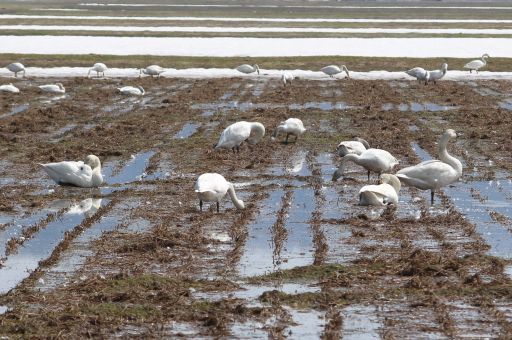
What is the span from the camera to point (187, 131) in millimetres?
25047

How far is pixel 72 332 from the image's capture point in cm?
894

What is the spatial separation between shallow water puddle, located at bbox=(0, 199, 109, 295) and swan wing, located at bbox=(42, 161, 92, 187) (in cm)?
81

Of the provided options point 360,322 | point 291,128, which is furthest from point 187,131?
point 360,322

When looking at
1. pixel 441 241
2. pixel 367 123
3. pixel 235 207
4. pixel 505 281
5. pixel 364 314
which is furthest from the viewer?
pixel 367 123

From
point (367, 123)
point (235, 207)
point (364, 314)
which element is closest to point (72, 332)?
point (364, 314)

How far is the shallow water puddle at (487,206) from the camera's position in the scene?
42.7 feet

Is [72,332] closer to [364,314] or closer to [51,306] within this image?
[51,306]

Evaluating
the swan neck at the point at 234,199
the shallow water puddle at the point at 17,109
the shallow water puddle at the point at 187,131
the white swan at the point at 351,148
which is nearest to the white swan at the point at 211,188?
the swan neck at the point at 234,199

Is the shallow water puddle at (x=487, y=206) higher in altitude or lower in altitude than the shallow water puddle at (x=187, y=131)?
higher

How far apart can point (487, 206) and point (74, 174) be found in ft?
21.3

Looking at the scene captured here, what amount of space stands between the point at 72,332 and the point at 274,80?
35.7 metres

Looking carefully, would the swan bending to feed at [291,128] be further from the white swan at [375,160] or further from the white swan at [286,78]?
the white swan at [286,78]

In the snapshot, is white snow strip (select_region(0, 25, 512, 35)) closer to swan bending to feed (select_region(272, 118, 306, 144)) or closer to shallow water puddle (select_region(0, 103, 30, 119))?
shallow water puddle (select_region(0, 103, 30, 119))

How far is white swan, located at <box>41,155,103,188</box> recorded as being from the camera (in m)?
16.7
